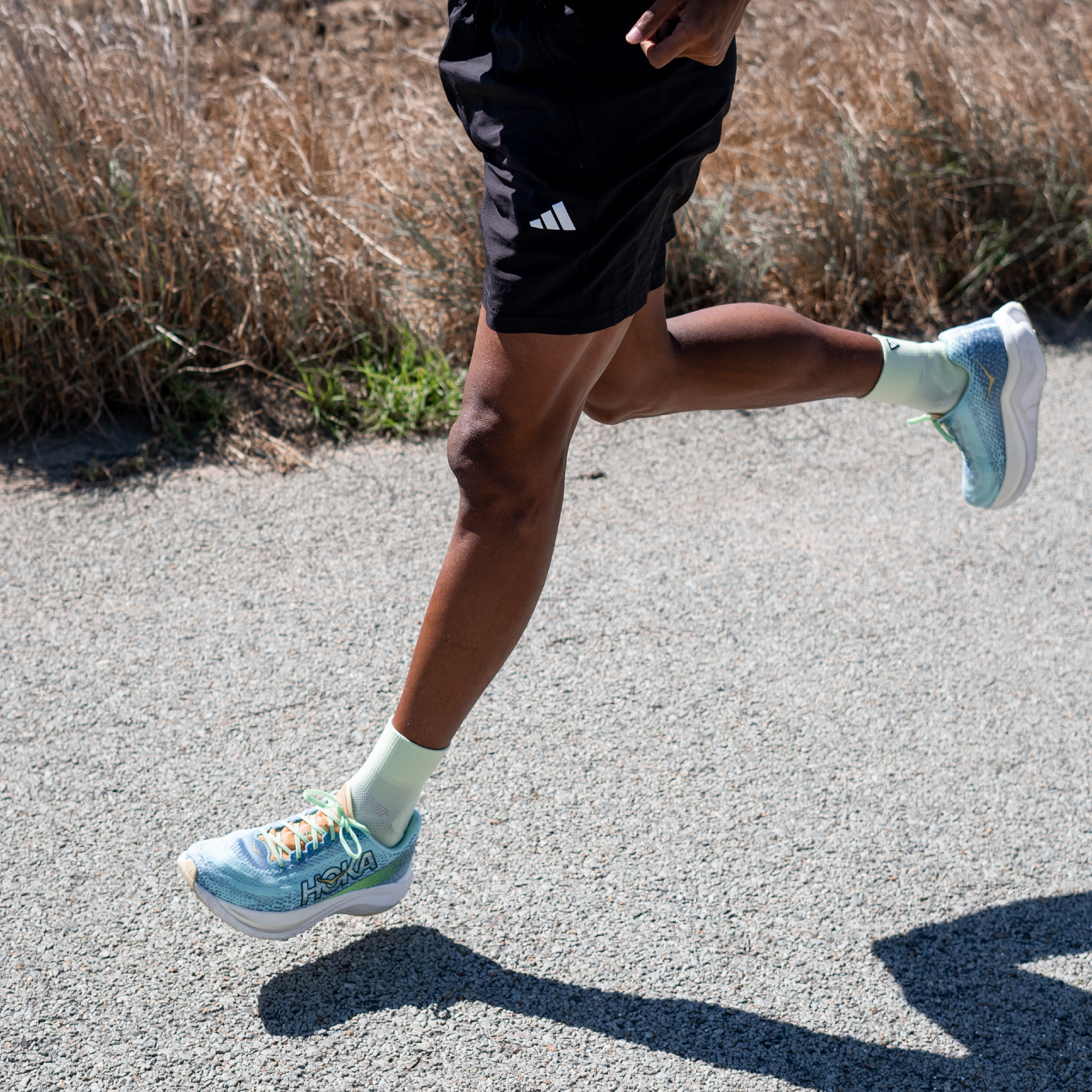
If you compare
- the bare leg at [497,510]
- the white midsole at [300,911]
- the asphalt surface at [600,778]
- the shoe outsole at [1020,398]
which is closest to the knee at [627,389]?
the bare leg at [497,510]

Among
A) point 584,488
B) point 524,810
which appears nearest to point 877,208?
point 584,488

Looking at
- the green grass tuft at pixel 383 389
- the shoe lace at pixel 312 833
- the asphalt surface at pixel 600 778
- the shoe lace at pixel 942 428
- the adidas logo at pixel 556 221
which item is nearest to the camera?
the adidas logo at pixel 556 221

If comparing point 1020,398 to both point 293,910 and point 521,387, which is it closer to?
point 521,387

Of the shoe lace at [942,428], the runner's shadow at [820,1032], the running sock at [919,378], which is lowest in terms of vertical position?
the runner's shadow at [820,1032]

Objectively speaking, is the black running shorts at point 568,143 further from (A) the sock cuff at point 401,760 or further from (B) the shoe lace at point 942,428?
(B) the shoe lace at point 942,428

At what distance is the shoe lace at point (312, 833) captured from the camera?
183 centimetres

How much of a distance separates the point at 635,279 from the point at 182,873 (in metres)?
1.15

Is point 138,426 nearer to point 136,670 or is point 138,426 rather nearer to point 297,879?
point 136,670

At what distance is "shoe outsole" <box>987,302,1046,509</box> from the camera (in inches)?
96.5

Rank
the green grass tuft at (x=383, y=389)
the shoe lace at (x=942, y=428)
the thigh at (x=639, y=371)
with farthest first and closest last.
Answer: the green grass tuft at (x=383, y=389) < the shoe lace at (x=942, y=428) < the thigh at (x=639, y=371)

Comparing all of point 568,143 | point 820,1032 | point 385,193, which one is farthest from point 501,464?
point 385,193

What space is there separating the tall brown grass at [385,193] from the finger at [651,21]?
215 cm

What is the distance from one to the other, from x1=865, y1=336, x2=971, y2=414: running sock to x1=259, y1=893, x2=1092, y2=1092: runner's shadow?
3.41 ft

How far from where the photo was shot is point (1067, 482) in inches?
127
